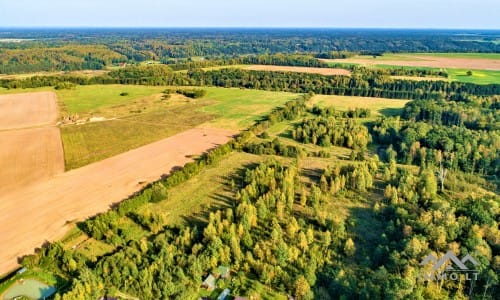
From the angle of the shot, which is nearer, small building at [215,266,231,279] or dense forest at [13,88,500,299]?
dense forest at [13,88,500,299]

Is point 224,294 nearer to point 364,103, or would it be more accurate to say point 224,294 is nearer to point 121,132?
point 121,132

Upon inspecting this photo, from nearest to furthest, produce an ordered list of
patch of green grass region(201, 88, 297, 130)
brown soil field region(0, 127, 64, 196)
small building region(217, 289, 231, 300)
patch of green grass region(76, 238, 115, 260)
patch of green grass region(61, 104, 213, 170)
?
1. small building region(217, 289, 231, 300)
2. patch of green grass region(76, 238, 115, 260)
3. brown soil field region(0, 127, 64, 196)
4. patch of green grass region(61, 104, 213, 170)
5. patch of green grass region(201, 88, 297, 130)

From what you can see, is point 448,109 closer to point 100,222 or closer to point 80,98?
point 100,222

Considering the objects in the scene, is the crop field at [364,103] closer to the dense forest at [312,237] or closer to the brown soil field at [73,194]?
the dense forest at [312,237]

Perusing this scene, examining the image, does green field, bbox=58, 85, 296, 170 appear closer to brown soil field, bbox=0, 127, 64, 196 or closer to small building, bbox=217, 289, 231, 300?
brown soil field, bbox=0, 127, 64, 196

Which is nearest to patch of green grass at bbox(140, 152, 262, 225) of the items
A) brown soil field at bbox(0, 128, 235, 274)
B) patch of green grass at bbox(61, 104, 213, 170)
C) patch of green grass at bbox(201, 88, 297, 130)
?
brown soil field at bbox(0, 128, 235, 274)

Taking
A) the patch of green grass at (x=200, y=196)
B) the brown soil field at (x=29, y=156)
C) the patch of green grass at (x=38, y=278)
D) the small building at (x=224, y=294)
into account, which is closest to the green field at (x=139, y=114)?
the brown soil field at (x=29, y=156)

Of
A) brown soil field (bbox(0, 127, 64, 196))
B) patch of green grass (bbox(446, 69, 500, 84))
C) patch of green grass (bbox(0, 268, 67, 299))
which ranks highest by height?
patch of green grass (bbox(446, 69, 500, 84))
